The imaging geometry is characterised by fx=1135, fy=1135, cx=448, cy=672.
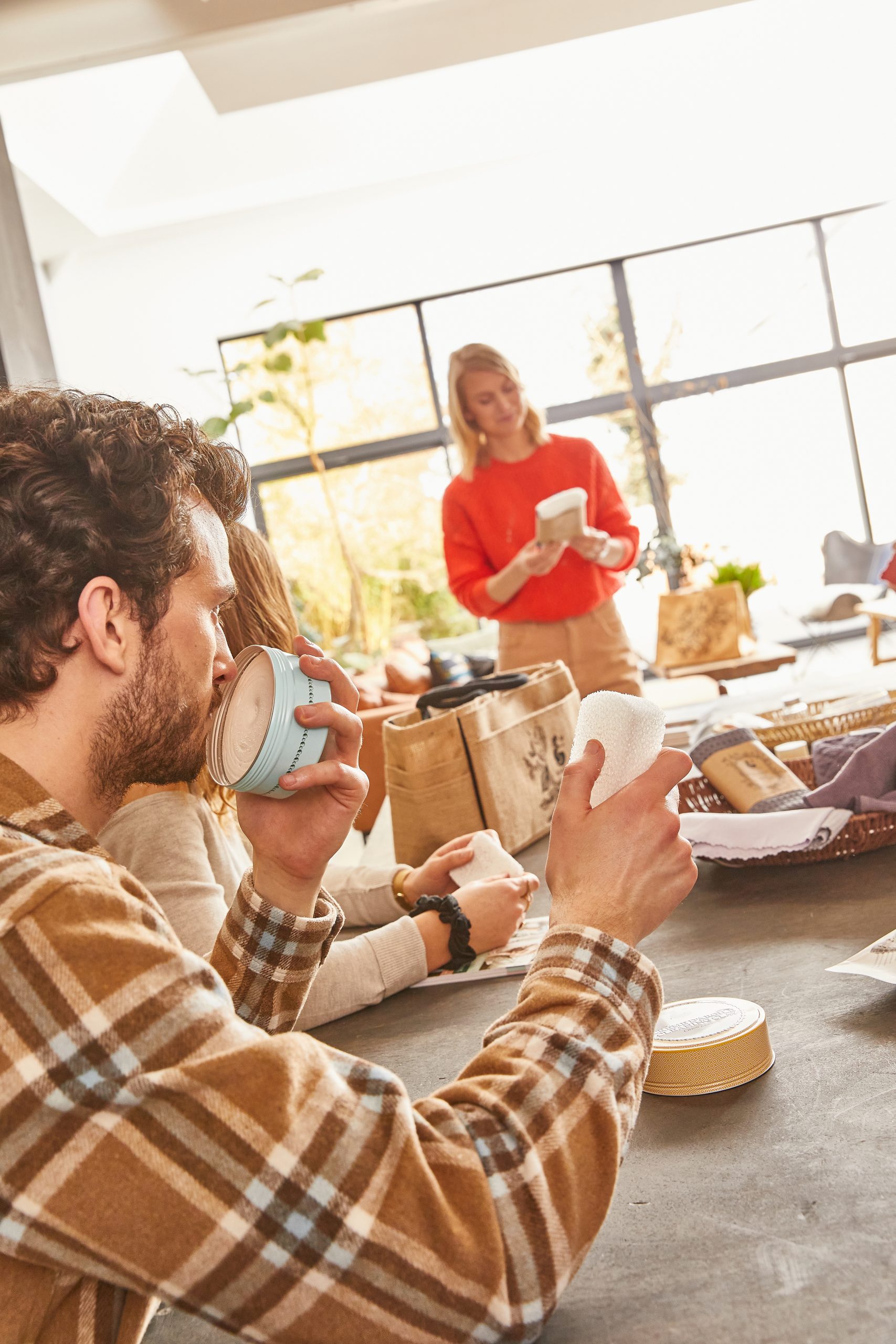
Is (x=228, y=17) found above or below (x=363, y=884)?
above

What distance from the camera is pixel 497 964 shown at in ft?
4.13

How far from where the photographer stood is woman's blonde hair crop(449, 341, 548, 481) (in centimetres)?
299

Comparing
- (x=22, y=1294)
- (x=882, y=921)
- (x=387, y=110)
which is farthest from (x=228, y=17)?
(x=22, y=1294)

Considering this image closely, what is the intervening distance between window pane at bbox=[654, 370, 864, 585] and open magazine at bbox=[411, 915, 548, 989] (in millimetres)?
8253

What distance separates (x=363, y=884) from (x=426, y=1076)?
65cm

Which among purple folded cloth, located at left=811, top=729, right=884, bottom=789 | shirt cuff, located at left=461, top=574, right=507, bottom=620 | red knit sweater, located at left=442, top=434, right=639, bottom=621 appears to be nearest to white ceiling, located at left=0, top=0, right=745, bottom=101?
red knit sweater, located at left=442, top=434, right=639, bottom=621

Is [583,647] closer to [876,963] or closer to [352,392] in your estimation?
[876,963]

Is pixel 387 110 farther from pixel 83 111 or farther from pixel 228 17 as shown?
pixel 228 17

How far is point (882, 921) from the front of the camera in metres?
1.11

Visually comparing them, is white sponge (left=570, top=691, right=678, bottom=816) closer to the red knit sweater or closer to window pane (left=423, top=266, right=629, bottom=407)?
the red knit sweater

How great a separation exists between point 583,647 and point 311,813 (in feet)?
6.49

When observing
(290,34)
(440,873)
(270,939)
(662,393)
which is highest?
(290,34)

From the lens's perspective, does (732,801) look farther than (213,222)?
No

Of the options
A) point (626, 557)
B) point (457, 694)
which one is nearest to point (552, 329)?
point (626, 557)
